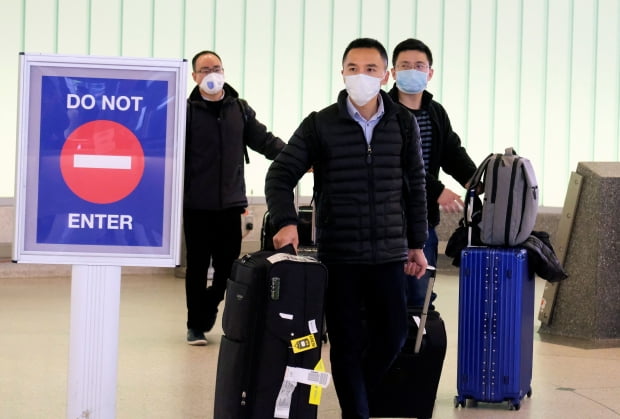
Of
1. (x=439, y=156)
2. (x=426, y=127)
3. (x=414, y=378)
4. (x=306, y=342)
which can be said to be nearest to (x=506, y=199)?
(x=439, y=156)

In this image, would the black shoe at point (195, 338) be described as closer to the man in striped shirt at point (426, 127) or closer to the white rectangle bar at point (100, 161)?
the man in striped shirt at point (426, 127)

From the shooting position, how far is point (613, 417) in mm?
4262

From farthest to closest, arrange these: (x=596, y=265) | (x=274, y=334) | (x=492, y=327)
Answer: (x=596, y=265) → (x=492, y=327) → (x=274, y=334)

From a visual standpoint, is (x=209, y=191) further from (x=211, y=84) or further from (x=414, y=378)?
(x=414, y=378)

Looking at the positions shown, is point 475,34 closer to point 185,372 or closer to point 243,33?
point 243,33

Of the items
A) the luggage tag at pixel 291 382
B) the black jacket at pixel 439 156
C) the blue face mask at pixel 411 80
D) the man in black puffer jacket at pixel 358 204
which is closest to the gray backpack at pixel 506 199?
the black jacket at pixel 439 156

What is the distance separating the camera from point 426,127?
4469 millimetres

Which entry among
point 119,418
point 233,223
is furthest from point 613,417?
point 233,223

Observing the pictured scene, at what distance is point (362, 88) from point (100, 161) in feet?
3.47

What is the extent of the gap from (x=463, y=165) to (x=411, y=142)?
3.01 ft

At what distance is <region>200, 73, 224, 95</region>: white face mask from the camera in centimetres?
564

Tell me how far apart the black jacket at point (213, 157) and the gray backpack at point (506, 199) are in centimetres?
146

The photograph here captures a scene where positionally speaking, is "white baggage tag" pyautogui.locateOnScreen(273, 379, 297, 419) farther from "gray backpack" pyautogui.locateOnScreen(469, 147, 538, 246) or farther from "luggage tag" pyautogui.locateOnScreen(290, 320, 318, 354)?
"gray backpack" pyautogui.locateOnScreen(469, 147, 538, 246)

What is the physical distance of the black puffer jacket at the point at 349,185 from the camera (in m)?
3.62
